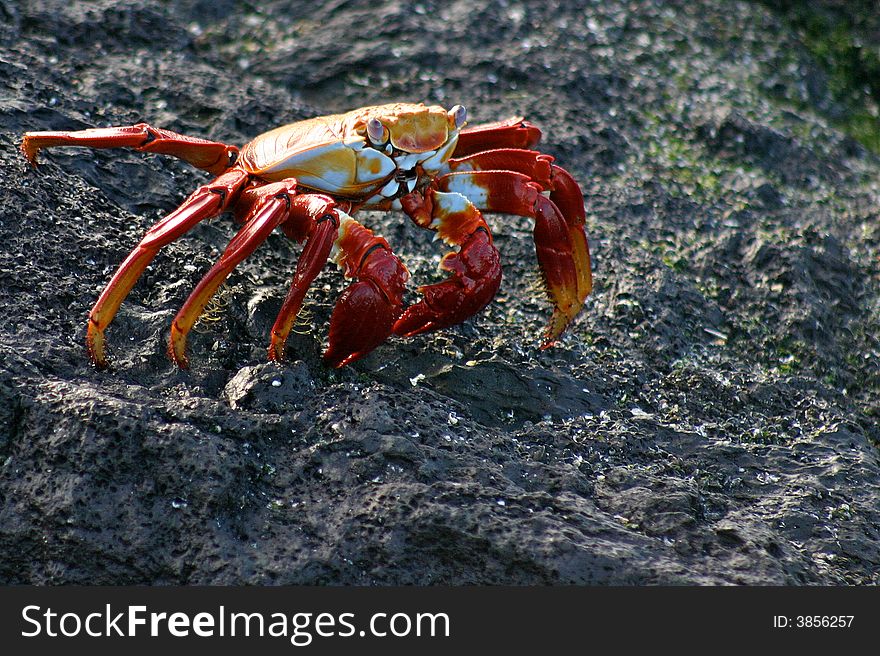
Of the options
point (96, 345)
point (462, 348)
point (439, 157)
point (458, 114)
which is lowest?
point (462, 348)

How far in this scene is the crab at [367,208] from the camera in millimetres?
2799

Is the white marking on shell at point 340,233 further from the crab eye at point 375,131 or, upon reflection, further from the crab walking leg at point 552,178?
the crab walking leg at point 552,178

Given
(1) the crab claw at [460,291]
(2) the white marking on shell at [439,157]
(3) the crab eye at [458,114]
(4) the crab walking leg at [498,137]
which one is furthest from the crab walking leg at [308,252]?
Answer: (4) the crab walking leg at [498,137]

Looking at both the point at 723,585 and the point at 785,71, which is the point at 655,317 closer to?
the point at 723,585

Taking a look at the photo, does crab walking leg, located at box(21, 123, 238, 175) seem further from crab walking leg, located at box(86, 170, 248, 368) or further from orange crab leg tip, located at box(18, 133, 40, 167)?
crab walking leg, located at box(86, 170, 248, 368)

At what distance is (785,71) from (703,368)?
2.60 metres

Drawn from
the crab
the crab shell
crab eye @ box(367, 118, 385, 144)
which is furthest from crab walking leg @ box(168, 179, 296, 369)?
crab eye @ box(367, 118, 385, 144)

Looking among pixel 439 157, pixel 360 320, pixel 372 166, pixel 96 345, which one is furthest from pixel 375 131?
pixel 96 345

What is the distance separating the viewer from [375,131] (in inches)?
123

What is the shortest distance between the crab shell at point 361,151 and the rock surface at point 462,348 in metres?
0.39

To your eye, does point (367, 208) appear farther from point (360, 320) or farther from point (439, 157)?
point (360, 320)

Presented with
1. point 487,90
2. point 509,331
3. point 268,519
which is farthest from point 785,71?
point 268,519

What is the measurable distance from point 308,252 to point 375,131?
1.76ft

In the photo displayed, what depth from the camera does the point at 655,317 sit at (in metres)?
3.71
